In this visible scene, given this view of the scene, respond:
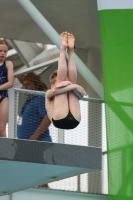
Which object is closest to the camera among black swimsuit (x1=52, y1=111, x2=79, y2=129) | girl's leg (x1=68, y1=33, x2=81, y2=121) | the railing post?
black swimsuit (x1=52, y1=111, x2=79, y2=129)

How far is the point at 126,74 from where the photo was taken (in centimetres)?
1321

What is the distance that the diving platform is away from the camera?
9.61 metres

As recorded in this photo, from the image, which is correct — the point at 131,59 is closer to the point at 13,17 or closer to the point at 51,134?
the point at 51,134

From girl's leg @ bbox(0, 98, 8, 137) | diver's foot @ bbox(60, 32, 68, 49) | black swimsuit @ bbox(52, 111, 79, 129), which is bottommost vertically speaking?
black swimsuit @ bbox(52, 111, 79, 129)

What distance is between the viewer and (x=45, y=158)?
9766 mm

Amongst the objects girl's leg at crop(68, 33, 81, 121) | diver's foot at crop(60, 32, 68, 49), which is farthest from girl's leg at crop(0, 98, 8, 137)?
diver's foot at crop(60, 32, 68, 49)

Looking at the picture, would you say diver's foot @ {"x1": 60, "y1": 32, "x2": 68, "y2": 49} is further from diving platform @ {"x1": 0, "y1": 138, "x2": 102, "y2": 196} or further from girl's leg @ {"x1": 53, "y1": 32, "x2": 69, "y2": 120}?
diving platform @ {"x1": 0, "y1": 138, "x2": 102, "y2": 196}

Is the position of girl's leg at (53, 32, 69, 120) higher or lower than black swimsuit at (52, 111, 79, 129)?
higher

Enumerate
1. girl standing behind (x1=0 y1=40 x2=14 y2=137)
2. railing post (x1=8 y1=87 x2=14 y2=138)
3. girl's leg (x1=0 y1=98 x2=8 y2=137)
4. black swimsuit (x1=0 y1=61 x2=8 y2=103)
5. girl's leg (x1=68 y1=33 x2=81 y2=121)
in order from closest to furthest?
girl's leg (x1=68 y1=33 x2=81 y2=121) → girl's leg (x1=0 y1=98 x2=8 y2=137) → girl standing behind (x1=0 y1=40 x2=14 y2=137) → black swimsuit (x1=0 y1=61 x2=8 y2=103) → railing post (x1=8 y1=87 x2=14 y2=138)

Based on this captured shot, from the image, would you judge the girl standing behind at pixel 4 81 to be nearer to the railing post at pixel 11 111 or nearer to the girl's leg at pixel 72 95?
the railing post at pixel 11 111

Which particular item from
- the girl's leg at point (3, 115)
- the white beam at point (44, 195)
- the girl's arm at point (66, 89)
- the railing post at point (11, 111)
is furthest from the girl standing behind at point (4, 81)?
the white beam at point (44, 195)

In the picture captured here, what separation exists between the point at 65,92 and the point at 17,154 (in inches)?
40.2

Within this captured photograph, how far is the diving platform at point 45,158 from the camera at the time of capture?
9.61 m

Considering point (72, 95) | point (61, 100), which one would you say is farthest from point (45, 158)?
point (72, 95)
